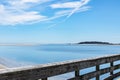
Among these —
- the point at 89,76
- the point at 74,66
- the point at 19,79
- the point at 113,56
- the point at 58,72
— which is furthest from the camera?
the point at 113,56

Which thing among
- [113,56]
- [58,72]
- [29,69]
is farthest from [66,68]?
[113,56]

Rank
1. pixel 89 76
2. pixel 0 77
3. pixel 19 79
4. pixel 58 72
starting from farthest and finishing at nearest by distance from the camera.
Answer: pixel 89 76 → pixel 58 72 → pixel 19 79 → pixel 0 77

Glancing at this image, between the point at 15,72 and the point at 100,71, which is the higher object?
the point at 15,72

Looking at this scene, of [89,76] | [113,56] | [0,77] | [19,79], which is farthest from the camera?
[113,56]

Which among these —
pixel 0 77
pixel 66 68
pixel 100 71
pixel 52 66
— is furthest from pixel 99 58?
pixel 0 77

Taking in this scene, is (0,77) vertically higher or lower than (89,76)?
higher

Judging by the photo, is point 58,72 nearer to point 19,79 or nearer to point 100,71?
point 19,79

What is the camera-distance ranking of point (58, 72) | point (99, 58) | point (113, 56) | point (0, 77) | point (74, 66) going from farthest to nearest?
point (113, 56), point (99, 58), point (74, 66), point (58, 72), point (0, 77)

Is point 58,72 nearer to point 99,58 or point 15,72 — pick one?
point 15,72

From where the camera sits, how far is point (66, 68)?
445 centimetres

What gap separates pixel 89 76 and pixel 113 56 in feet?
4.67

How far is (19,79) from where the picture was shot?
11.3 feet

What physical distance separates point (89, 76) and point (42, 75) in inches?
59.6

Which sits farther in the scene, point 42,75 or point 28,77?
point 42,75
